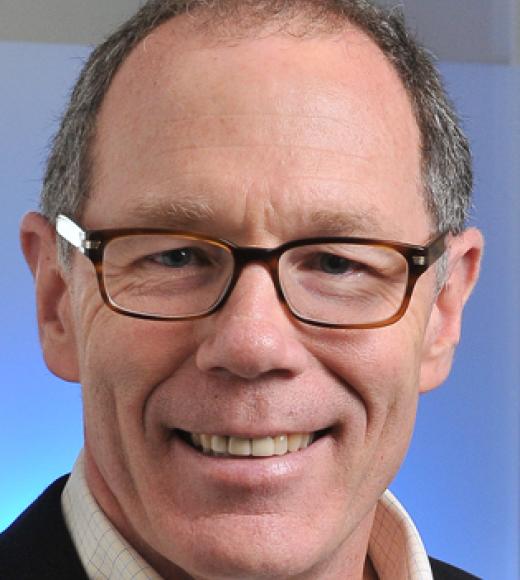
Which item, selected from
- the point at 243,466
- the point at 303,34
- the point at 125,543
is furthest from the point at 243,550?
the point at 303,34

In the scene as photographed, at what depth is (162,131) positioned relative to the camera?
1.82 m

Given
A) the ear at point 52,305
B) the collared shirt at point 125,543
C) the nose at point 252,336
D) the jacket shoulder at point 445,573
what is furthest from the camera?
the jacket shoulder at point 445,573

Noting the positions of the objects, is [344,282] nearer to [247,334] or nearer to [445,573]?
[247,334]

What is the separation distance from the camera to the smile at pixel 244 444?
5.82 feet

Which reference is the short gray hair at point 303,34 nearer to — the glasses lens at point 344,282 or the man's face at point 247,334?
the man's face at point 247,334

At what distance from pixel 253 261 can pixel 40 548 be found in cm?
53

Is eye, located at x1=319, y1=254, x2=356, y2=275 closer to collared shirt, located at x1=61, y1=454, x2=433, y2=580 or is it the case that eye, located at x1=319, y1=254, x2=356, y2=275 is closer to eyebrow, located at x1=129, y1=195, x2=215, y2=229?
eyebrow, located at x1=129, y1=195, x2=215, y2=229

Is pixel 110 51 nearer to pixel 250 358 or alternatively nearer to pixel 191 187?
pixel 191 187

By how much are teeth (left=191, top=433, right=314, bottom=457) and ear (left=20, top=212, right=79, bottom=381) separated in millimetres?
318

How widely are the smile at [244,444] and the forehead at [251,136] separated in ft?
0.92

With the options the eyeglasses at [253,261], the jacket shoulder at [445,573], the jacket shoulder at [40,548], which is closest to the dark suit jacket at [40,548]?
the jacket shoulder at [40,548]

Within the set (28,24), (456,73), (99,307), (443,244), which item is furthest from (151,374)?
(456,73)

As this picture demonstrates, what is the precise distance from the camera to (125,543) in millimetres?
1910

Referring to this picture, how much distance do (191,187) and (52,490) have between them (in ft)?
1.82
